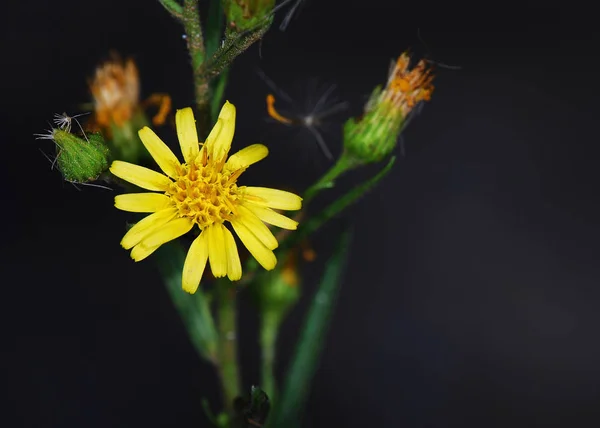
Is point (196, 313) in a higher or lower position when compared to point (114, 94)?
lower

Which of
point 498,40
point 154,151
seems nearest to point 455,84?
point 498,40

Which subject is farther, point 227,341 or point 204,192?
point 227,341

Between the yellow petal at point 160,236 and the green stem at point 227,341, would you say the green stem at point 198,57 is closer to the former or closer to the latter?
the yellow petal at point 160,236

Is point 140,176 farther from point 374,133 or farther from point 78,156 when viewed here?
point 374,133

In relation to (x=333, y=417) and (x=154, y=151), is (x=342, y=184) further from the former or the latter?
(x=154, y=151)

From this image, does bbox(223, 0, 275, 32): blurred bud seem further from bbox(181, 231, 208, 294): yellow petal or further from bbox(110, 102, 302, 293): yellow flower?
bbox(181, 231, 208, 294): yellow petal

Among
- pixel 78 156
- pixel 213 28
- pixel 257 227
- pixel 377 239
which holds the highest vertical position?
pixel 377 239

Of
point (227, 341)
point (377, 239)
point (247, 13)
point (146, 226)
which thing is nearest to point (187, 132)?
point (146, 226)
